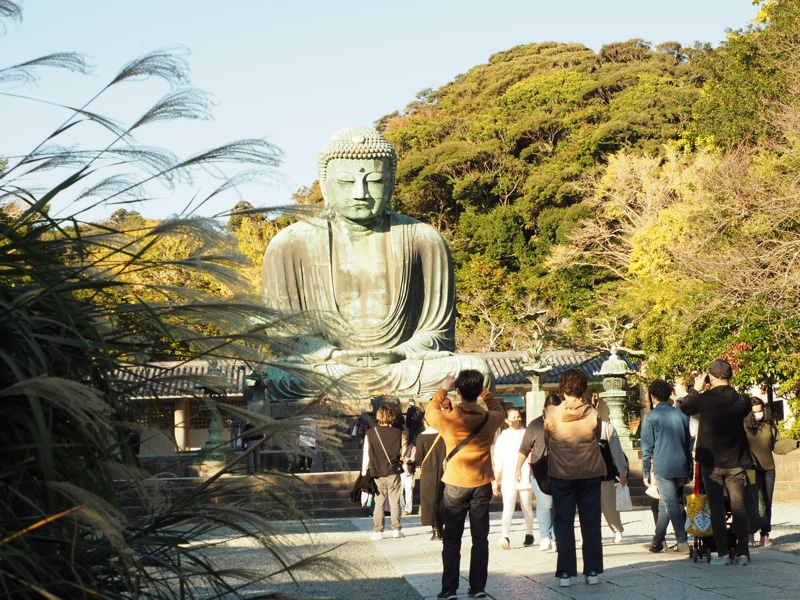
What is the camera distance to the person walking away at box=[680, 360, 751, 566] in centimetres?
841

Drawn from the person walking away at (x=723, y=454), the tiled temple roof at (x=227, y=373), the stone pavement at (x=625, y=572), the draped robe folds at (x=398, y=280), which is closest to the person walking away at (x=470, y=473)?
the stone pavement at (x=625, y=572)

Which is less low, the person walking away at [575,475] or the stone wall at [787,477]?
the person walking away at [575,475]

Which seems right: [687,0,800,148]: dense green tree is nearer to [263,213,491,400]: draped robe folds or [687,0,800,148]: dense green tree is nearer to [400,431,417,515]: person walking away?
[263,213,491,400]: draped robe folds

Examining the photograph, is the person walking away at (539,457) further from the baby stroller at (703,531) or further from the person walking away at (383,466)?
the person walking away at (383,466)

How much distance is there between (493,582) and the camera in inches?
313

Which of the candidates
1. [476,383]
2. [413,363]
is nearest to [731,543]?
[476,383]

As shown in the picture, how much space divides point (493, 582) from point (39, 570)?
17.8ft

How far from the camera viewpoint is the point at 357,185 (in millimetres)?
18734

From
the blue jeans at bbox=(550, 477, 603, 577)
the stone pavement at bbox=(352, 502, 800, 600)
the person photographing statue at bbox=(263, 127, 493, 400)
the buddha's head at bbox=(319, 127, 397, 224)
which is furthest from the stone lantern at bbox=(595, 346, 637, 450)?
the blue jeans at bbox=(550, 477, 603, 577)

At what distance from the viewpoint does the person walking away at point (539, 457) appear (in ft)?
27.4

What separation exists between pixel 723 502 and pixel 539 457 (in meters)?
1.33

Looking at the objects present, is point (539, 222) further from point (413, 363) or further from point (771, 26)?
point (413, 363)

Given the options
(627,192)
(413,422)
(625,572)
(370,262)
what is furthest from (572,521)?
(627,192)

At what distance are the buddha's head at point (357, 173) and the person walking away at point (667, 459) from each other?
10.1 meters
